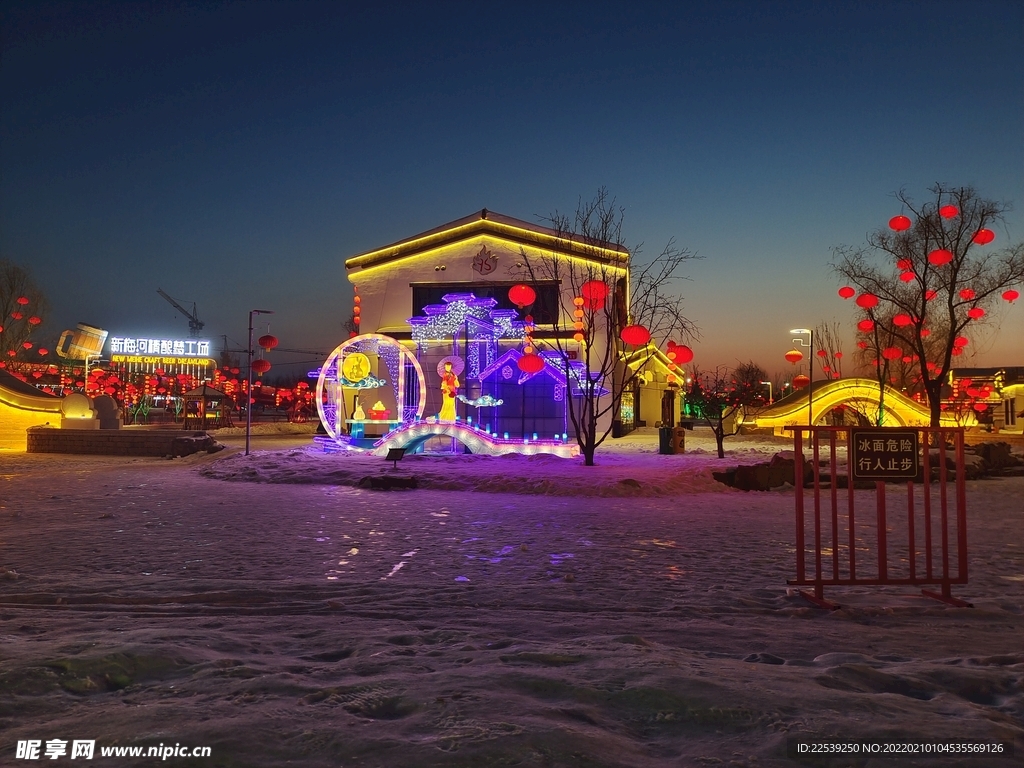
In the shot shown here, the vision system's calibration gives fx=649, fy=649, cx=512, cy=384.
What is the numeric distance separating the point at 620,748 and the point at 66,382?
5231cm

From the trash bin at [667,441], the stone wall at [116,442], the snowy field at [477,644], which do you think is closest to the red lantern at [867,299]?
the trash bin at [667,441]

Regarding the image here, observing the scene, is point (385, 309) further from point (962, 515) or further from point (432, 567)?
point (962, 515)

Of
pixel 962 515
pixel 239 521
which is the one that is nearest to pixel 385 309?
pixel 239 521

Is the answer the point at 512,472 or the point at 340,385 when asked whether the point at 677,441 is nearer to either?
the point at 512,472

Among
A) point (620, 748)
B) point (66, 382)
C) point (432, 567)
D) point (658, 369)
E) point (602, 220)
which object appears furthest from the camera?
point (66, 382)

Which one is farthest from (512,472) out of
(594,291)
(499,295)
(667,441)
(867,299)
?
(499,295)

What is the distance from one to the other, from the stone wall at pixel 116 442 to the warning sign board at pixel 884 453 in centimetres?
2149

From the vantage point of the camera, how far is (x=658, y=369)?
37688 millimetres

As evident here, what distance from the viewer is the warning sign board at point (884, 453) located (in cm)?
598

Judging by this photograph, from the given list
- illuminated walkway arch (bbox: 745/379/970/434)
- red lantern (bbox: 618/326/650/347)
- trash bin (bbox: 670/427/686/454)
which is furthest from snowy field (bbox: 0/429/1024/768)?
illuminated walkway arch (bbox: 745/379/970/434)

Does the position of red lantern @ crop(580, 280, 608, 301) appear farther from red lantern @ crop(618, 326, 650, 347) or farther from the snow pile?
the snow pile

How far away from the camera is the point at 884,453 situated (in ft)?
19.8

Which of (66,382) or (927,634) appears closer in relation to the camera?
(927,634)

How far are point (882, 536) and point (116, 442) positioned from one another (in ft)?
82.0
